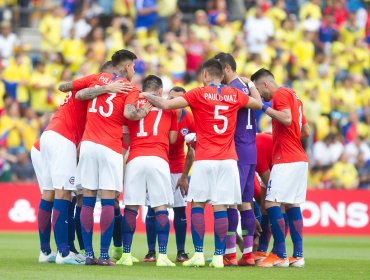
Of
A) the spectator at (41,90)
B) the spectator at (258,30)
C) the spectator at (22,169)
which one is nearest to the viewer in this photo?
the spectator at (22,169)

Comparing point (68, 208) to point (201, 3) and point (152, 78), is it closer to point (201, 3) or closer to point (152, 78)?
point (152, 78)

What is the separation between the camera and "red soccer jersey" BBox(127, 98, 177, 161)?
542 inches

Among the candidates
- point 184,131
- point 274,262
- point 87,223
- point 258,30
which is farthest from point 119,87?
point 258,30

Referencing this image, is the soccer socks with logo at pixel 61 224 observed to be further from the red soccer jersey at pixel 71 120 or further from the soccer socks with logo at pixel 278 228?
the soccer socks with logo at pixel 278 228

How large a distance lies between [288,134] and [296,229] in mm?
1352

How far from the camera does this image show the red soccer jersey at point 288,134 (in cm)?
1416

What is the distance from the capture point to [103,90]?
13508mm

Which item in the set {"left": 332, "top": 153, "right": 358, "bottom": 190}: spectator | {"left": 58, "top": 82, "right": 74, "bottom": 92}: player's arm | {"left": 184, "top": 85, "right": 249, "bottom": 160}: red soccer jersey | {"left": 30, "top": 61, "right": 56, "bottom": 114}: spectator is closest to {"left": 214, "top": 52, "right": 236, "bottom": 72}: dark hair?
{"left": 184, "top": 85, "right": 249, "bottom": 160}: red soccer jersey

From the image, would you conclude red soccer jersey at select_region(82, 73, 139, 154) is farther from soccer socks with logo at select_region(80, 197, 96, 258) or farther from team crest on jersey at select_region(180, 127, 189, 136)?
team crest on jersey at select_region(180, 127, 189, 136)

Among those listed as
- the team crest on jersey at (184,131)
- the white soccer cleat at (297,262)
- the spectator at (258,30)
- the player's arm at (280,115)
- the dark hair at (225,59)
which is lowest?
the white soccer cleat at (297,262)

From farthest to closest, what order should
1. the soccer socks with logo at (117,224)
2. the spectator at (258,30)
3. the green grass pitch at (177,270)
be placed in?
1. the spectator at (258,30)
2. the soccer socks with logo at (117,224)
3. the green grass pitch at (177,270)

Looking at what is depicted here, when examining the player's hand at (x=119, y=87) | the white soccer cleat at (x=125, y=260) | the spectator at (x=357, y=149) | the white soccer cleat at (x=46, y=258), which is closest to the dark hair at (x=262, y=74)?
the player's hand at (x=119, y=87)

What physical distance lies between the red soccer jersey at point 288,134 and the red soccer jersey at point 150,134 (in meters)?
1.59

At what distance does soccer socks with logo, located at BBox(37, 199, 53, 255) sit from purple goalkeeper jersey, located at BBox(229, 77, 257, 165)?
9.08ft
